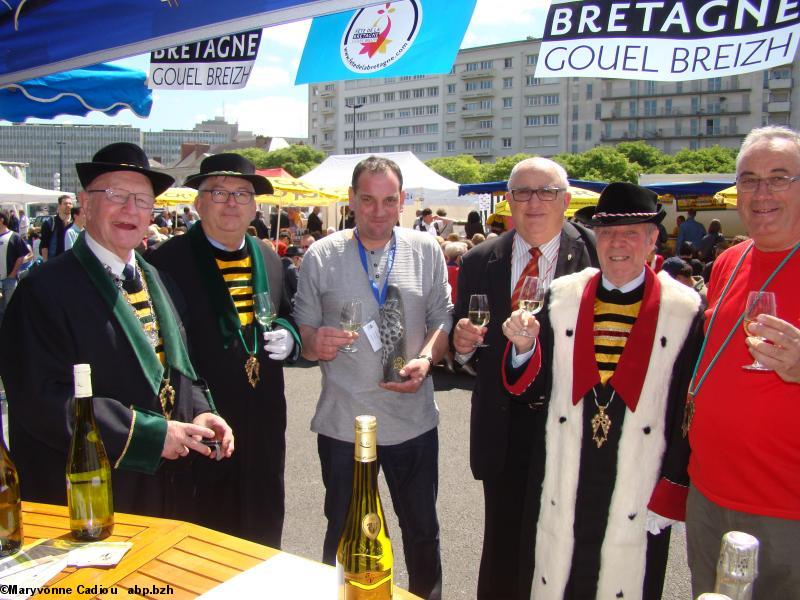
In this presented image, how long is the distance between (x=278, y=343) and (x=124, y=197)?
0.95 m

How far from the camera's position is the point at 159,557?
180 cm

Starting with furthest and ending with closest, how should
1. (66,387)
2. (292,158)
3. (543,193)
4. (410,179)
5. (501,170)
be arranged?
1. (292,158)
2. (501,170)
3. (410,179)
4. (543,193)
5. (66,387)

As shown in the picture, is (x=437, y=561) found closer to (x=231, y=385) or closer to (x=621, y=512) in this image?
(x=621, y=512)

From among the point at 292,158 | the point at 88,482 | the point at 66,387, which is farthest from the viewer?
the point at 292,158

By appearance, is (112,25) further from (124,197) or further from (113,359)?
(113,359)

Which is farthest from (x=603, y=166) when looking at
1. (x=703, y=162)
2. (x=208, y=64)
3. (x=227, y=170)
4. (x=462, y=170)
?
(x=227, y=170)

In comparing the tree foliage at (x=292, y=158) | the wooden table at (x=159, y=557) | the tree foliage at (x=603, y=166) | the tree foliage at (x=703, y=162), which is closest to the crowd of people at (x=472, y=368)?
the wooden table at (x=159, y=557)

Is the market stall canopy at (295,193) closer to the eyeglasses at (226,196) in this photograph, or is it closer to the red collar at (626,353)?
the eyeglasses at (226,196)

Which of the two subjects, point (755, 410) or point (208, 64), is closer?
point (755, 410)

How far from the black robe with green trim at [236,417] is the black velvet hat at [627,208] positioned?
1797mm

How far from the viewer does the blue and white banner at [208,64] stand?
3723 mm

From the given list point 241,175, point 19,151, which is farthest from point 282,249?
point 19,151

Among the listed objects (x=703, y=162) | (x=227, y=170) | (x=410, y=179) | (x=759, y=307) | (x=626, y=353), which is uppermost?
(x=703, y=162)

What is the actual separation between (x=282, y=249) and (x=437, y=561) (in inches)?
351
